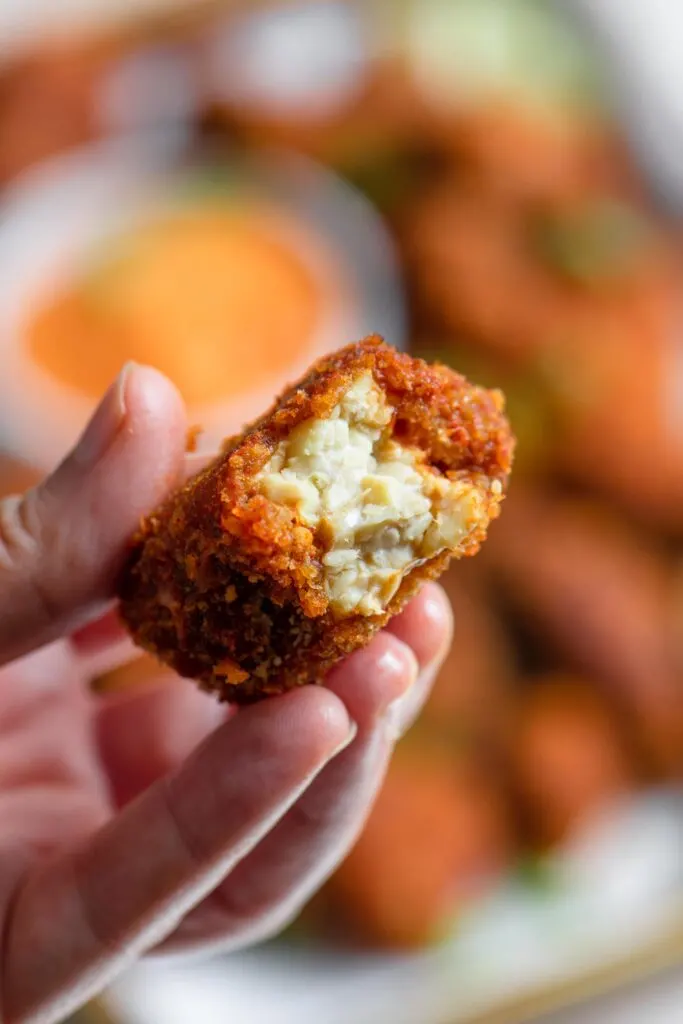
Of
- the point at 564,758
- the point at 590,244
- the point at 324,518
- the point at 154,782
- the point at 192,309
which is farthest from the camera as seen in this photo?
the point at 590,244

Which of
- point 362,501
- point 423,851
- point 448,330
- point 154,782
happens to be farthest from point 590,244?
point 154,782

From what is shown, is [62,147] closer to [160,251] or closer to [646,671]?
[160,251]

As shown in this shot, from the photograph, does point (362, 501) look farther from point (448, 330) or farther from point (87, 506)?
point (448, 330)

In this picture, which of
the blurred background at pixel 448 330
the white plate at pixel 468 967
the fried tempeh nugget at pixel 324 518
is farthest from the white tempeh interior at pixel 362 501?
the white plate at pixel 468 967

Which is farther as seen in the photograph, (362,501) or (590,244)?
(590,244)

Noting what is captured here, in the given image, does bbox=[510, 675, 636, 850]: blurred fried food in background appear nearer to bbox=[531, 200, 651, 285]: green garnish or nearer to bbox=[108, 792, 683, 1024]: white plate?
bbox=[108, 792, 683, 1024]: white plate

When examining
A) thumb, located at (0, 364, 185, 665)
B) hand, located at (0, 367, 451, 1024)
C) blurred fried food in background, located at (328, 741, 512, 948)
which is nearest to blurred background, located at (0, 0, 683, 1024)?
blurred fried food in background, located at (328, 741, 512, 948)

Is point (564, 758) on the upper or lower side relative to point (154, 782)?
lower
